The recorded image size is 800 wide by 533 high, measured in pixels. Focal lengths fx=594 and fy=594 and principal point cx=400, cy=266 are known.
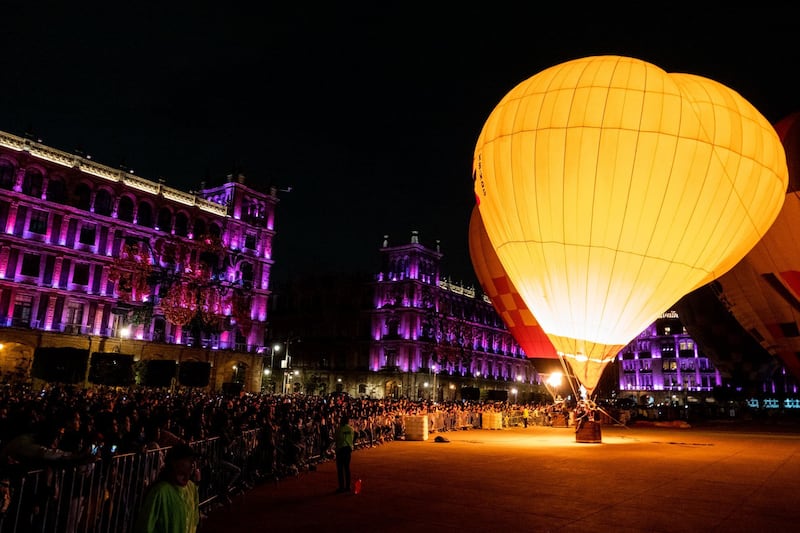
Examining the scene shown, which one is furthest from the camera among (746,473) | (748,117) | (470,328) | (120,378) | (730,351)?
(470,328)

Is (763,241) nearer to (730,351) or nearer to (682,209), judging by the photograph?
(682,209)

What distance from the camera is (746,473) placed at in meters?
13.7

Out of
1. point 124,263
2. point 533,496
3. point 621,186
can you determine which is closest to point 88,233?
point 124,263

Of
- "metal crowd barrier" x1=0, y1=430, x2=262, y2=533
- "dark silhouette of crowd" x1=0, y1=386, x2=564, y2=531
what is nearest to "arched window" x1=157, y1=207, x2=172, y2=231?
"dark silhouette of crowd" x1=0, y1=386, x2=564, y2=531

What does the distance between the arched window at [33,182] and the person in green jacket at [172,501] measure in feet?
155

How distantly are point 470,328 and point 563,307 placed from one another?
6819cm

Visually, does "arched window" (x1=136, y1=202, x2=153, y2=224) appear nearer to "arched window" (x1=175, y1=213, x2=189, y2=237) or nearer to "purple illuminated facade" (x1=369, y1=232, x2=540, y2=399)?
"arched window" (x1=175, y1=213, x2=189, y2=237)

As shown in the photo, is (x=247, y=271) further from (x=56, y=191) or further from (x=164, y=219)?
(x=56, y=191)

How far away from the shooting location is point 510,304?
30281mm

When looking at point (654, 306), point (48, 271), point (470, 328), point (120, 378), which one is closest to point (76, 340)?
point (48, 271)

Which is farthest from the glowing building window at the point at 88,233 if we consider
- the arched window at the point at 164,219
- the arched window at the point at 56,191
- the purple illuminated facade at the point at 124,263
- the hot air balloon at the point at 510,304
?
the hot air balloon at the point at 510,304

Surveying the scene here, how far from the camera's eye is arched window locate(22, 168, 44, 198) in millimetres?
43375

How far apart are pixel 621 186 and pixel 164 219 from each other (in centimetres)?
4535

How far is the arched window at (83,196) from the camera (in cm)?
4635
